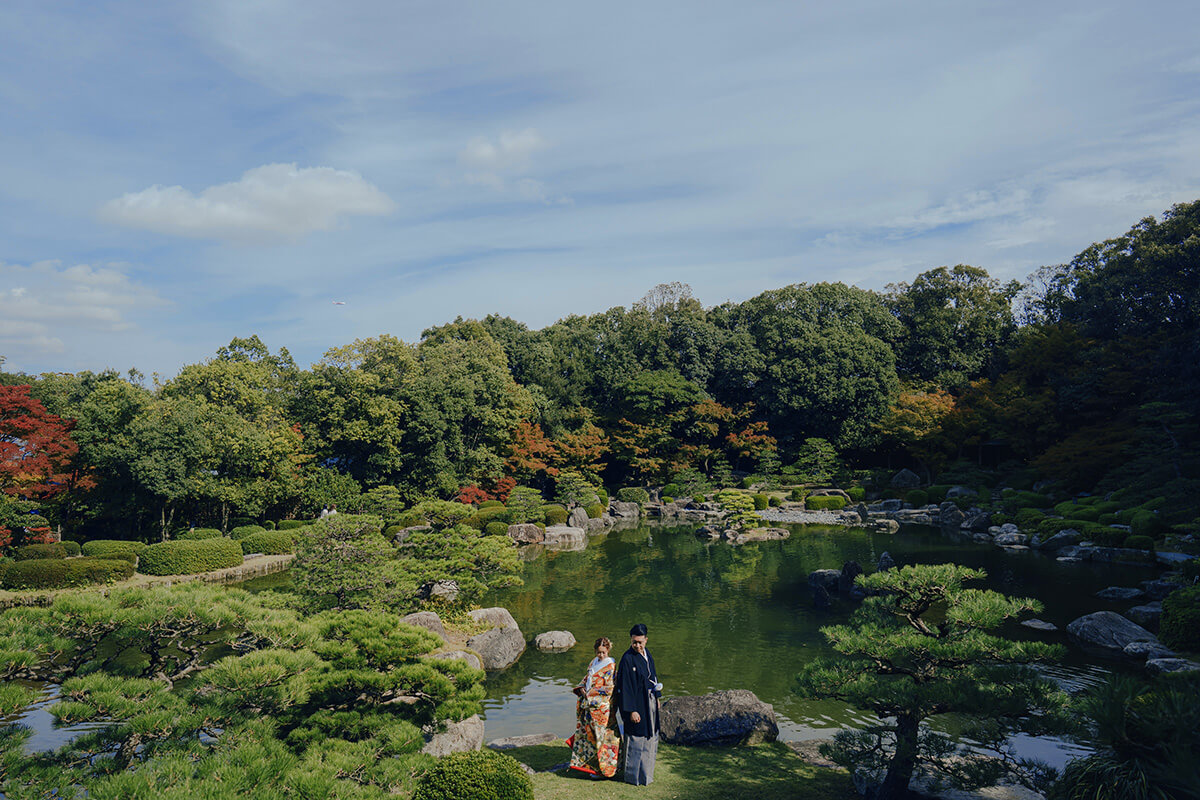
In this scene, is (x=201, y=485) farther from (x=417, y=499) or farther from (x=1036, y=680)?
(x=1036, y=680)

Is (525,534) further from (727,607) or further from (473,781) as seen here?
(473,781)

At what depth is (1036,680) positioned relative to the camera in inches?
193

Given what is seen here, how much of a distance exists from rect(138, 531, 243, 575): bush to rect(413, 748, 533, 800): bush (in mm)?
15188

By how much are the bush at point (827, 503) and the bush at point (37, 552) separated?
84.2 feet

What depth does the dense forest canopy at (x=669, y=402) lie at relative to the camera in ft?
61.9

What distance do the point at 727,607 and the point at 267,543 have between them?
1371 centimetres

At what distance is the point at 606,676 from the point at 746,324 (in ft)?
112

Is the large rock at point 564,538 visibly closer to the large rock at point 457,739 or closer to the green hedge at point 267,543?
the green hedge at point 267,543

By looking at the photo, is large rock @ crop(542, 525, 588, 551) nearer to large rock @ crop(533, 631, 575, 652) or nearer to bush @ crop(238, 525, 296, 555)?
bush @ crop(238, 525, 296, 555)

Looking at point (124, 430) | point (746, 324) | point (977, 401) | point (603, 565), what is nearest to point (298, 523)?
point (124, 430)

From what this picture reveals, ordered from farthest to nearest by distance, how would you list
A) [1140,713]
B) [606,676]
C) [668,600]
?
[668,600] < [606,676] < [1140,713]

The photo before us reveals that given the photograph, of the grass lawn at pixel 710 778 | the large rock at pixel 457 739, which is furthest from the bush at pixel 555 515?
the grass lawn at pixel 710 778

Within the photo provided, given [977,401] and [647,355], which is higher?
[647,355]

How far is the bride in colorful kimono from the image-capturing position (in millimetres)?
5742
